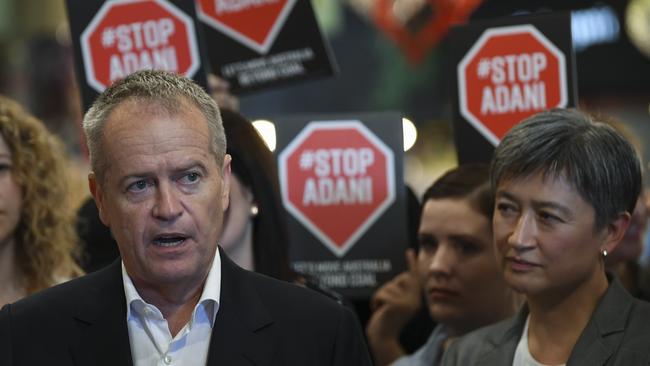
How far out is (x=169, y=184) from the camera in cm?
270

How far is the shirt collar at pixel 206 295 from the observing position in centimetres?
278

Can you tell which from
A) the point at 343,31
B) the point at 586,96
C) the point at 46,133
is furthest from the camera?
the point at 343,31

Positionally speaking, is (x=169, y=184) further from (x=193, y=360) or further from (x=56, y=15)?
(x=56, y=15)

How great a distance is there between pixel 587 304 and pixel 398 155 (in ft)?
5.34

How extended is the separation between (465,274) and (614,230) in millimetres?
860

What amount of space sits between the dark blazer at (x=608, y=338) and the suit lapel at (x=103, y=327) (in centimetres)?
118

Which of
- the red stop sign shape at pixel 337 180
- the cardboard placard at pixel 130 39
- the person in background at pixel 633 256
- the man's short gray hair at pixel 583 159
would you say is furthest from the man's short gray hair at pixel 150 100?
the person in background at pixel 633 256

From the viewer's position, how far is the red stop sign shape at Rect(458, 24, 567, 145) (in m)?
4.33

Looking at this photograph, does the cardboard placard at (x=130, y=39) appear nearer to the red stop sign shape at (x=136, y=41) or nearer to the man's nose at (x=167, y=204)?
the red stop sign shape at (x=136, y=41)

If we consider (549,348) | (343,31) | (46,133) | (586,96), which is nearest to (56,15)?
(343,31)

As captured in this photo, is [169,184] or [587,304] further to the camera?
[587,304]

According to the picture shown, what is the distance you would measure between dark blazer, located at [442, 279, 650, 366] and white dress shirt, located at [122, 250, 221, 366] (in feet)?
3.34

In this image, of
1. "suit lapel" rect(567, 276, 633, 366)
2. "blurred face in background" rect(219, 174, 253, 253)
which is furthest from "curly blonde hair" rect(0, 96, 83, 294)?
"suit lapel" rect(567, 276, 633, 366)

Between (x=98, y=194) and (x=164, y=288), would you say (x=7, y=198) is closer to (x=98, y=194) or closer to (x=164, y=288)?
(x=98, y=194)
